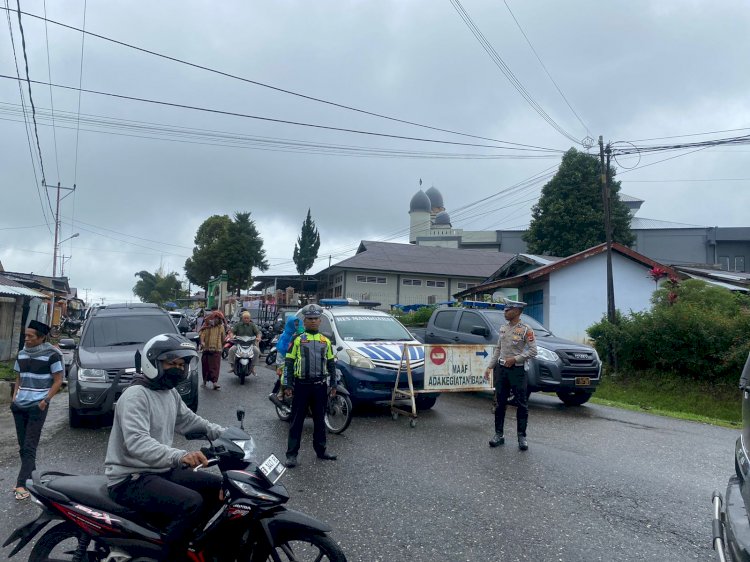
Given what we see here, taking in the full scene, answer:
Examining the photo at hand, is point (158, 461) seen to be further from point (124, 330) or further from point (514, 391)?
point (124, 330)

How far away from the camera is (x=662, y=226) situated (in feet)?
201

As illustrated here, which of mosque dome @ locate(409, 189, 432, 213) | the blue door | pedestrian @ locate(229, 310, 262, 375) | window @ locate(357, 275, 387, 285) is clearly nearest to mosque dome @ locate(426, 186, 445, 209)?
mosque dome @ locate(409, 189, 432, 213)

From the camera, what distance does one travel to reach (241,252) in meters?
56.9

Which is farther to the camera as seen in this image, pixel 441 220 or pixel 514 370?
pixel 441 220

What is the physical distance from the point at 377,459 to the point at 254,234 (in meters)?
52.5

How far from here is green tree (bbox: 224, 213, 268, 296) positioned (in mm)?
56875

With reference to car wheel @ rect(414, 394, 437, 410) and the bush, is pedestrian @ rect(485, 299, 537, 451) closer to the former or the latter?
car wheel @ rect(414, 394, 437, 410)

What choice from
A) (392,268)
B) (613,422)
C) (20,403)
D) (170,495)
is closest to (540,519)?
(170,495)

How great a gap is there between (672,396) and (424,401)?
7264 millimetres

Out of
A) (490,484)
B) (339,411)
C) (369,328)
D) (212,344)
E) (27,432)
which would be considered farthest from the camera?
(212,344)

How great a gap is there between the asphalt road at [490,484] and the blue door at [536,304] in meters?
13.3

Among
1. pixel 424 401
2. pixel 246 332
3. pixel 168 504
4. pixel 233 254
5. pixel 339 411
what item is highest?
pixel 233 254

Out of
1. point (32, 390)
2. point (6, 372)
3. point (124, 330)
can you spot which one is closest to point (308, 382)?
point (32, 390)

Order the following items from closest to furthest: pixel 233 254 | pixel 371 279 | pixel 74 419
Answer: pixel 74 419 → pixel 371 279 → pixel 233 254
